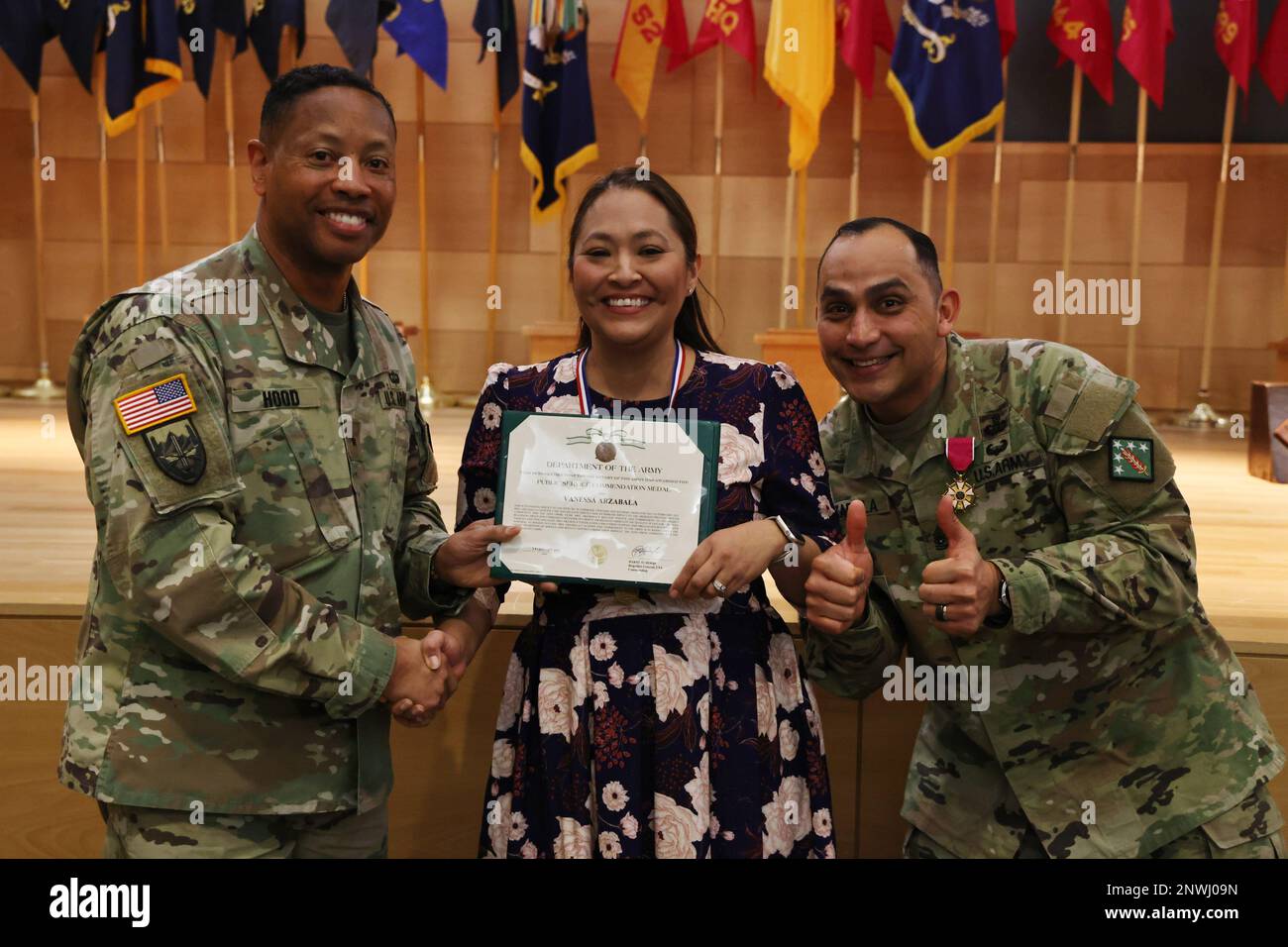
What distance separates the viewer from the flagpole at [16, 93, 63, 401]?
6891 millimetres

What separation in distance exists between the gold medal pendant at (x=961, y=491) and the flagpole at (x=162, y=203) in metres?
6.01

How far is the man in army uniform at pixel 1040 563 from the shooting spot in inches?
77.3

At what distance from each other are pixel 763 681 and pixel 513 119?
18.5 feet

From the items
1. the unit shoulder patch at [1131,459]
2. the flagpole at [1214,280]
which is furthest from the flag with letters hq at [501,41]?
the unit shoulder patch at [1131,459]

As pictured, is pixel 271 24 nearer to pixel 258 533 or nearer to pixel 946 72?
pixel 946 72

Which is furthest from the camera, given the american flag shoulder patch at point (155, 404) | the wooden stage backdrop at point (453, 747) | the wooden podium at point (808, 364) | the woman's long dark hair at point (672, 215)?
the wooden podium at point (808, 364)

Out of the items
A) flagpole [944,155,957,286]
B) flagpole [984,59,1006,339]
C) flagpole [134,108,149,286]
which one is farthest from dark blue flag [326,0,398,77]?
flagpole [984,59,1006,339]

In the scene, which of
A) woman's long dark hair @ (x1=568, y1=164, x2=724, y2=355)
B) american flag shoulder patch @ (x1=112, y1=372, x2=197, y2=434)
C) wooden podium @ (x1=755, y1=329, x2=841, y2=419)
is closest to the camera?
american flag shoulder patch @ (x1=112, y1=372, x2=197, y2=434)

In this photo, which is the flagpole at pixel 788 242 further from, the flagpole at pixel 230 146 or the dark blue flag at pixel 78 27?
the dark blue flag at pixel 78 27

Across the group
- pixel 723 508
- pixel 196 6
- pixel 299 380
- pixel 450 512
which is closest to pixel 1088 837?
pixel 723 508

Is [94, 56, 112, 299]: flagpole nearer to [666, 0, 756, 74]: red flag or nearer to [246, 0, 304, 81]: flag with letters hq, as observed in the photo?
[246, 0, 304, 81]: flag with letters hq

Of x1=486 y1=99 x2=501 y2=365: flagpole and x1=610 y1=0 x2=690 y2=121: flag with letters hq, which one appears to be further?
x1=486 y1=99 x2=501 y2=365: flagpole

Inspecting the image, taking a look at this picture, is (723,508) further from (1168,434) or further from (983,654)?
(1168,434)

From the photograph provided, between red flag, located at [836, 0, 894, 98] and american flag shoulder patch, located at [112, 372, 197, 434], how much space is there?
206 inches
